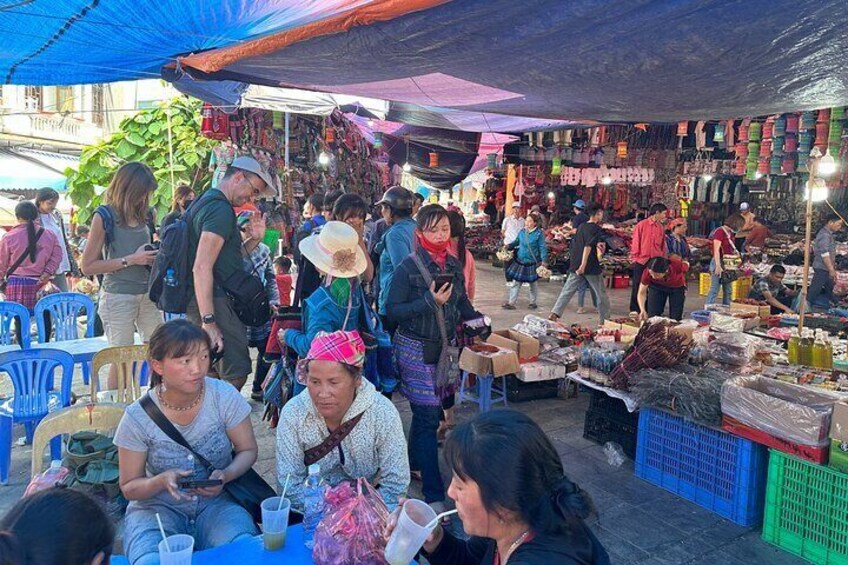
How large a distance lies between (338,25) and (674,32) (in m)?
1.72

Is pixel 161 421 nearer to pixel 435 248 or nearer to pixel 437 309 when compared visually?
pixel 437 309

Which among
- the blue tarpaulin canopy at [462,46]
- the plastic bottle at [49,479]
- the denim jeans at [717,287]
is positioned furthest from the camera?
the denim jeans at [717,287]

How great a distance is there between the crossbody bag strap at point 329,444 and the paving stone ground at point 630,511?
111cm

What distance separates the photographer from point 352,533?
1.85 metres

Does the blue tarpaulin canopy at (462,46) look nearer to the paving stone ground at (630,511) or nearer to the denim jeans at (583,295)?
the paving stone ground at (630,511)

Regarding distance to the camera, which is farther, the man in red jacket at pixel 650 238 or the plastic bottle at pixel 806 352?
the man in red jacket at pixel 650 238

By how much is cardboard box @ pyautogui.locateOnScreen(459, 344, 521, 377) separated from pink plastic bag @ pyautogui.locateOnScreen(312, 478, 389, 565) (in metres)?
2.97

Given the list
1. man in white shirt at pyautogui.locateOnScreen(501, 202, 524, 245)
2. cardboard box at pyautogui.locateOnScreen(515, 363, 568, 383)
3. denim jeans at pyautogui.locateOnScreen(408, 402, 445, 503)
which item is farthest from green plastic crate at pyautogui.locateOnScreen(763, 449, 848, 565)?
man in white shirt at pyautogui.locateOnScreen(501, 202, 524, 245)

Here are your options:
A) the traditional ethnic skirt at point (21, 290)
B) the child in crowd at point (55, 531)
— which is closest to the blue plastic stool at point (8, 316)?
the traditional ethnic skirt at point (21, 290)

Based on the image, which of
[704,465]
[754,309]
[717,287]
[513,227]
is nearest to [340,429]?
[704,465]

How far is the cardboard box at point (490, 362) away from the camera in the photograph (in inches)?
191

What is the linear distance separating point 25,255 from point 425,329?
4.24 m

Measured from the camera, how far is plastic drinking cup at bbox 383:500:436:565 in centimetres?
165

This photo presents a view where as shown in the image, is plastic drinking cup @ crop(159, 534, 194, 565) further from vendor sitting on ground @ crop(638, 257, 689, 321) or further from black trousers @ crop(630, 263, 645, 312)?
black trousers @ crop(630, 263, 645, 312)
